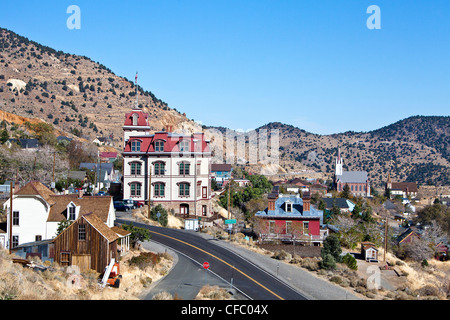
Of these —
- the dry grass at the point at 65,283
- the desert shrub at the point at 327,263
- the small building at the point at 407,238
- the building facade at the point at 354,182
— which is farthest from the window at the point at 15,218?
the building facade at the point at 354,182

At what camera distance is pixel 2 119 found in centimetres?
10888

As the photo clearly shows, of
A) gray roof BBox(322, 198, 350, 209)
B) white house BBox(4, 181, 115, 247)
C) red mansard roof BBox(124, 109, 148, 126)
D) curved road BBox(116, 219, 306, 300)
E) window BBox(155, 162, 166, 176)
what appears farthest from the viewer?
gray roof BBox(322, 198, 350, 209)

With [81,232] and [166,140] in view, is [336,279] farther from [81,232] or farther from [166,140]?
[166,140]

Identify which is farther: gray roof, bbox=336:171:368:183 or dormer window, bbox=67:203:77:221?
Result: gray roof, bbox=336:171:368:183

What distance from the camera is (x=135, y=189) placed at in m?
58.8

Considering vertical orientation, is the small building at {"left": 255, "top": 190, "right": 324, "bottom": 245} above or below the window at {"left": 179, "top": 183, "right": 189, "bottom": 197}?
below

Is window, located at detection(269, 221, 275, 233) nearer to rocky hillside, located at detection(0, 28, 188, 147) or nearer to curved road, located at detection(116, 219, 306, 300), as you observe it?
curved road, located at detection(116, 219, 306, 300)

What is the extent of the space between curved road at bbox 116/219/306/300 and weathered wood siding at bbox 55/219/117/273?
8115mm

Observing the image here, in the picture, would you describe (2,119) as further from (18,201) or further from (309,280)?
(309,280)

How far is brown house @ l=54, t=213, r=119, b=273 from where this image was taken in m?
31.1

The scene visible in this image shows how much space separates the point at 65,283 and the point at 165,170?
32354mm

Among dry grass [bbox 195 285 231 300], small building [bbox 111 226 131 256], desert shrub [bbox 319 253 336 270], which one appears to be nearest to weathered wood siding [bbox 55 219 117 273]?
small building [bbox 111 226 131 256]

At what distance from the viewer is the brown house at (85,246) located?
102 ft

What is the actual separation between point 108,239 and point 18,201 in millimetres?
10335
